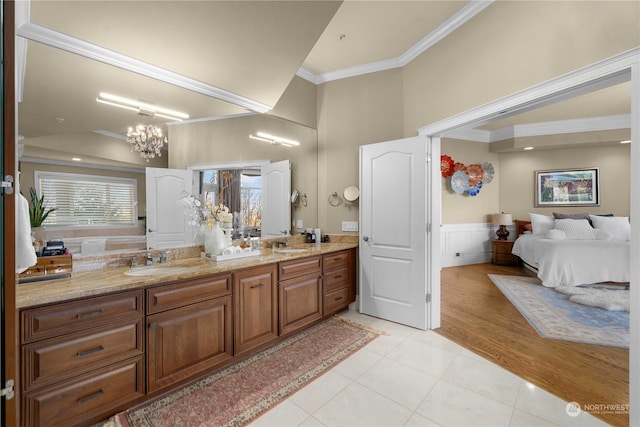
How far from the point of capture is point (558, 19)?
1821 millimetres

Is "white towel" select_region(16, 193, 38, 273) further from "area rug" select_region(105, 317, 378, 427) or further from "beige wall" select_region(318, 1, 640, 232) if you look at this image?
"beige wall" select_region(318, 1, 640, 232)

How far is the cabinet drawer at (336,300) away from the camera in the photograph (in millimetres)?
3068

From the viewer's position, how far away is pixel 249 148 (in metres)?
3.12

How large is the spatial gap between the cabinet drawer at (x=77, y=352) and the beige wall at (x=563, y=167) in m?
7.40

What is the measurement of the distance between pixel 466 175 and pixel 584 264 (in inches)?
103

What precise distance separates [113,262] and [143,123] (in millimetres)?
1163

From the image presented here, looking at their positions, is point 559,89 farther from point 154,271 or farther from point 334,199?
point 154,271

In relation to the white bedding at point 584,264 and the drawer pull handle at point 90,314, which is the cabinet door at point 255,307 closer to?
the drawer pull handle at point 90,314

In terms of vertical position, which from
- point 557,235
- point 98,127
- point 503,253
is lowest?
point 503,253

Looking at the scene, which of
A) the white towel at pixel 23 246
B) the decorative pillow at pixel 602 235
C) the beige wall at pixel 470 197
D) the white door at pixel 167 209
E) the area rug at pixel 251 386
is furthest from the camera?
the beige wall at pixel 470 197

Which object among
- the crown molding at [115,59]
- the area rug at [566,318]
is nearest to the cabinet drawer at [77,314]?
the crown molding at [115,59]

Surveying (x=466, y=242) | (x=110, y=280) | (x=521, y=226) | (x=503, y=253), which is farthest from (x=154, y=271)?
(x=521, y=226)

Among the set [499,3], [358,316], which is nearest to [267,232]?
[358,316]

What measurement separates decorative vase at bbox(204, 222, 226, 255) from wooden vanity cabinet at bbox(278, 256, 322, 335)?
0.55 m
